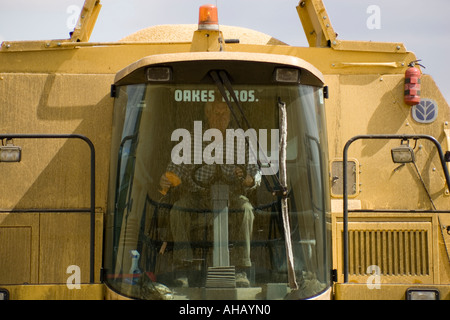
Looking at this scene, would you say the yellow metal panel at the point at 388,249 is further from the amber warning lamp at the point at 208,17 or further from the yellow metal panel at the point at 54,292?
the yellow metal panel at the point at 54,292

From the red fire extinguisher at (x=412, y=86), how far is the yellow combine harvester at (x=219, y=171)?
0.05ft

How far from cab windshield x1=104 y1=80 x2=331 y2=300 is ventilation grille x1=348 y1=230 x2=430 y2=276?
116cm

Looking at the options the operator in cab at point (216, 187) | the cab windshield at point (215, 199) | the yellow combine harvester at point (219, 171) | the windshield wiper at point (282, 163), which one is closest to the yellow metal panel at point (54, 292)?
the yellow combine harvester at point (219, 171)

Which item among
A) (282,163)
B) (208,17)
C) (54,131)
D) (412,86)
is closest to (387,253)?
(412,86)

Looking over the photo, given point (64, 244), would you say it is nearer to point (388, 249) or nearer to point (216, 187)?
point (216, 187)


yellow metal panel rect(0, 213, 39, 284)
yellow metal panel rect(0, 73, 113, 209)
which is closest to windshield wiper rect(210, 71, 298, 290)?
yellow metal panel rect(0, 73, 113, 209)

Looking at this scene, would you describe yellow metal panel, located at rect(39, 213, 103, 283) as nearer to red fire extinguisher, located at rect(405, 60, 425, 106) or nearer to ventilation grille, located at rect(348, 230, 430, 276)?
ventilation grille, located at rect(348, 230, 430, 276)

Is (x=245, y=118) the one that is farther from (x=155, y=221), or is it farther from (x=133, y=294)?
(x=133, y=294)

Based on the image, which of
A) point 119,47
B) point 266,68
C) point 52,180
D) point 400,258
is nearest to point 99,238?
point 52,180

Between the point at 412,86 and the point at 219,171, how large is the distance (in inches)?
95.3

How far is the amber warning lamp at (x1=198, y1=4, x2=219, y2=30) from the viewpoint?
5.62 metres

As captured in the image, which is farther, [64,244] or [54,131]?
[54,131]

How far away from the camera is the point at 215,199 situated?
4.65 m

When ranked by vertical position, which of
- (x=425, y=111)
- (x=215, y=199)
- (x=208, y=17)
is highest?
(x=208, y=17)
